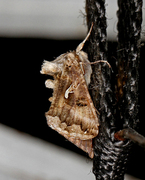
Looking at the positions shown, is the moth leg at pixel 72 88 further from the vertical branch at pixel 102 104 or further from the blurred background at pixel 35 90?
the blurred background at pixel 35 90

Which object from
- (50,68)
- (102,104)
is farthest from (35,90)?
(102,104)

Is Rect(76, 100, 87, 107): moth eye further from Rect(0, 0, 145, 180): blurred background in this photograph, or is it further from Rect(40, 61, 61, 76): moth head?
Rect(0, 0, 145, 180): blurred background

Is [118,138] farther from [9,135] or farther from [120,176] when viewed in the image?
[9,135]

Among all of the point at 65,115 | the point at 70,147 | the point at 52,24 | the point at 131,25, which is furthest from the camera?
the point at 70,147

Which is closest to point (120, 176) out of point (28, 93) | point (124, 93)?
point (124, 93)

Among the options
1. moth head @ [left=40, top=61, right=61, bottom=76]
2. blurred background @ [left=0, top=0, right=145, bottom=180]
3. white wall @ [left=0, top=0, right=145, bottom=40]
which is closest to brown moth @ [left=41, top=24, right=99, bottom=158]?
moth head @ [left=40, top=61, right=61, bottom=76]

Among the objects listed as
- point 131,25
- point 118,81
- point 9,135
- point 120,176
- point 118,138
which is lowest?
point 9,135
